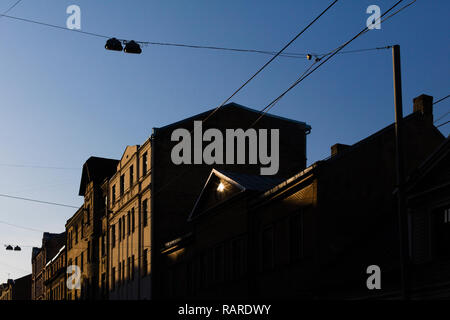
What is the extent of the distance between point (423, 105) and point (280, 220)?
283 inches

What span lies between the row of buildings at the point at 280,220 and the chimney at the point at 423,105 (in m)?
0.07

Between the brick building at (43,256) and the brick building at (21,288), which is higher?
the brick building at (43,256)

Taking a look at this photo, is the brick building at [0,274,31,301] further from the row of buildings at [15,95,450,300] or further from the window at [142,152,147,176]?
the window at [142,152,147,176]

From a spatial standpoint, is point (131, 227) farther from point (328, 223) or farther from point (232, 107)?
point (328, 223)

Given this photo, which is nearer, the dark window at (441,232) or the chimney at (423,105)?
the dark window at (441,232)

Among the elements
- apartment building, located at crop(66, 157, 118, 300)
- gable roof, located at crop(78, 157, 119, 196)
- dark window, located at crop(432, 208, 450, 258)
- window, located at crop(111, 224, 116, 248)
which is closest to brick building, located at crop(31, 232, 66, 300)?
apartment building, located at crop(66, 157, 118, 300)

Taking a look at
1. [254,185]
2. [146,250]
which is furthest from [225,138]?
[254,185]

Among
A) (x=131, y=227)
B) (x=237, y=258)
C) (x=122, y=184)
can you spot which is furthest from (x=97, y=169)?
(x=237, y=258)

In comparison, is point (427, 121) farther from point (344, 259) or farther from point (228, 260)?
point (228, 260)

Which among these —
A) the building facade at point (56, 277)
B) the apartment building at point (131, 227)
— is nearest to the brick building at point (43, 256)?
A: the building facade at point (56, 277)

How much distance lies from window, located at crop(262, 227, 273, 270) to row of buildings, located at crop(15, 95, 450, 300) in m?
0.05

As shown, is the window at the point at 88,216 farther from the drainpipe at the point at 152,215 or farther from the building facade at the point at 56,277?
the drainpipe at the point at 152,215

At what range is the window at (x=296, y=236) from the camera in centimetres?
2748

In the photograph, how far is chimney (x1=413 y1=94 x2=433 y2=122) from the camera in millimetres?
28781
